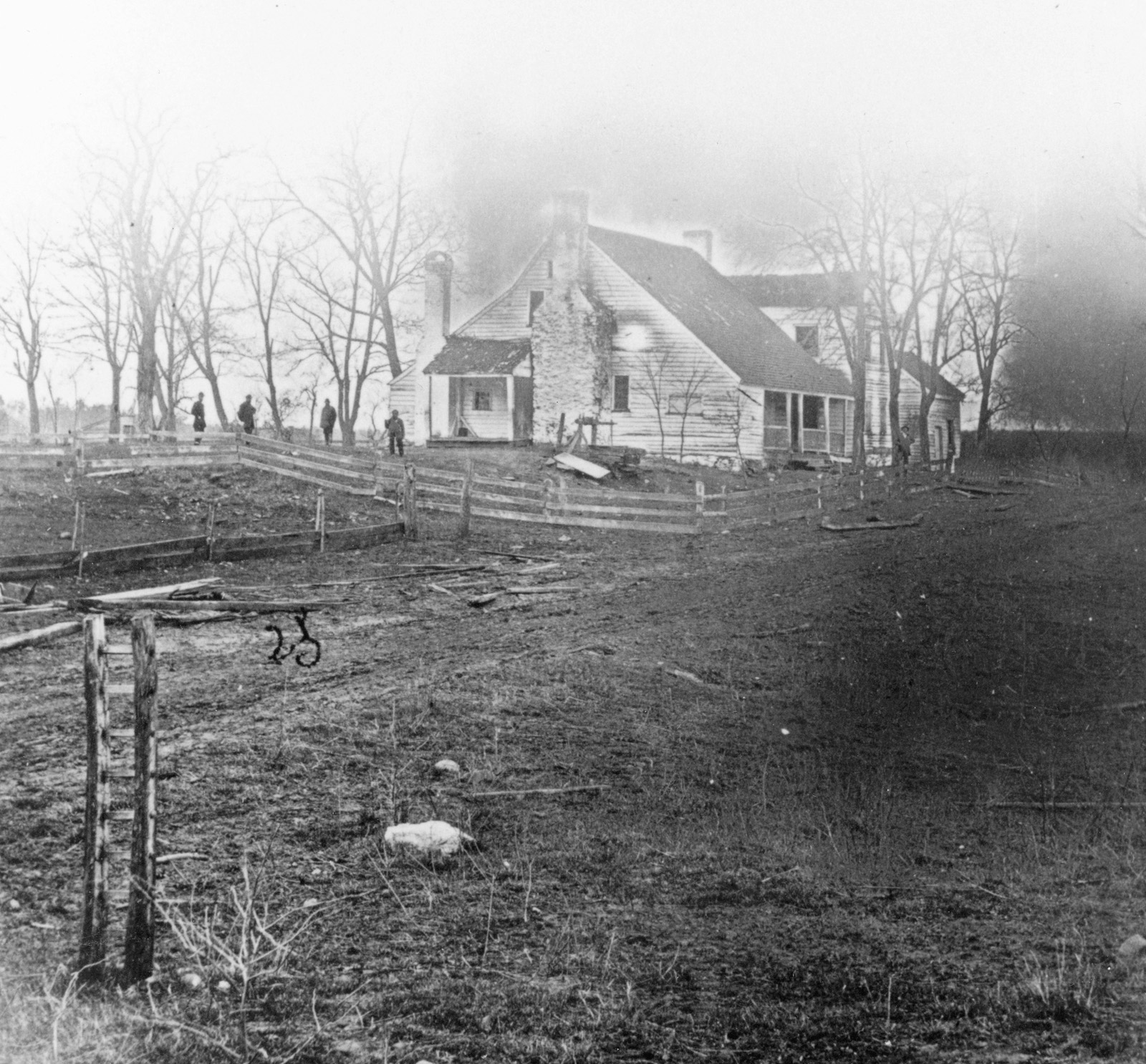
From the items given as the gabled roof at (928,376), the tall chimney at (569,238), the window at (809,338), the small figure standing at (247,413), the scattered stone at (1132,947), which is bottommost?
the scattered stone at (1132,947)

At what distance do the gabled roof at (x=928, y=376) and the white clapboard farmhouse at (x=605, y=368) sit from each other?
22.7 ft

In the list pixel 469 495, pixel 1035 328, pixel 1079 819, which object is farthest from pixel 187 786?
pixel 1035 328

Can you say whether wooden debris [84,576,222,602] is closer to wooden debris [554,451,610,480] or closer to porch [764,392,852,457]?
wooden debris [554,451,610,480]

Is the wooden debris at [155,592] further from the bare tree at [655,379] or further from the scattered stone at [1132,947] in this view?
the bare tree at [655,379]

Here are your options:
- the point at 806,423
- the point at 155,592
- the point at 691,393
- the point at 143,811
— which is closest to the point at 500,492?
the point at 691,393

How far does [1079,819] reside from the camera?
1060 cm

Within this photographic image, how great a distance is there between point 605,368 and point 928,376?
1833 cm

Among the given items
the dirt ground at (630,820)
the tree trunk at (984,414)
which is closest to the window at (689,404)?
the tree trunk at (984,414)

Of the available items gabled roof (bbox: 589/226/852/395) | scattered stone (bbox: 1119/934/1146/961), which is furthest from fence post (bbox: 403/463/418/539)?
gabled roof (bbox: 589/226/852/395)

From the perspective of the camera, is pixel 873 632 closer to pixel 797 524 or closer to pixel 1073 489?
pixel 797 524

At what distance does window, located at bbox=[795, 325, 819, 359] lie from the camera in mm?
48406

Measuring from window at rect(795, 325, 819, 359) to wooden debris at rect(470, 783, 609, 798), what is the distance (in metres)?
39.2

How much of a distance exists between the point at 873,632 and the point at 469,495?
30.4ft

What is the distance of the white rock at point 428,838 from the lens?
29.0ft
